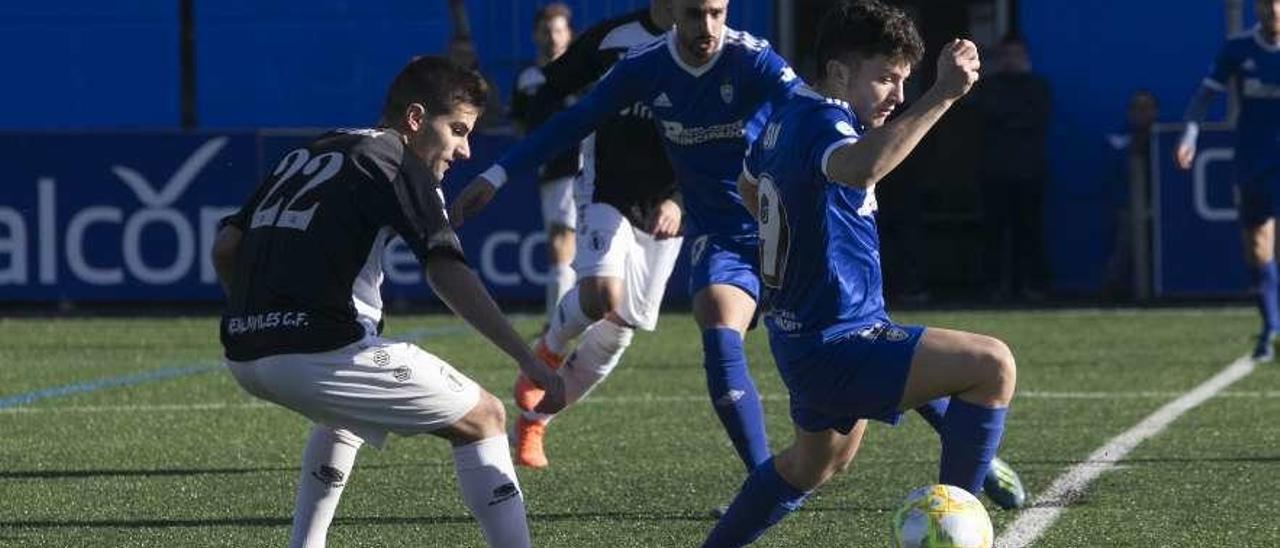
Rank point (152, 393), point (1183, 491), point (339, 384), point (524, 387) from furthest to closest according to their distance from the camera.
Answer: point (152, 393) → point (524, 387) → point (1183, 491) → point (339, 384)

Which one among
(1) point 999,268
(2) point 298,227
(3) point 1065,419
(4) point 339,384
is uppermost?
(2) point 298,227

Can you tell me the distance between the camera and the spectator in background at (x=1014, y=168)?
708 inches

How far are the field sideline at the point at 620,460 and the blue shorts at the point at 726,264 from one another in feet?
2.33

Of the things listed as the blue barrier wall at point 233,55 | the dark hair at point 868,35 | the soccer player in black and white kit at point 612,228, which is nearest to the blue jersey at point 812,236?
the dark hair at point 868,35

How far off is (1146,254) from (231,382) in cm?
812

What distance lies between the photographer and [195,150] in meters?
17.3

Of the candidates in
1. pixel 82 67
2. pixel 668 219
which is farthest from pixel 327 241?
pixel 82 67

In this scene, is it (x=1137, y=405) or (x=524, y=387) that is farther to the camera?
(x=1137, y=405)

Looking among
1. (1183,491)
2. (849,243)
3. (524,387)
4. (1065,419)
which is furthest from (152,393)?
(849,243)

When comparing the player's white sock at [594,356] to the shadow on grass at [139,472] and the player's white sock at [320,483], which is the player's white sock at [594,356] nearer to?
the shadow on grass at [139,472]

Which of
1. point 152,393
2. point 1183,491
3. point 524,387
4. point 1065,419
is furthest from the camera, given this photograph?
point 152,393

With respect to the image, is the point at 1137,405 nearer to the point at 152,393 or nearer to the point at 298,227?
the point at 152,393

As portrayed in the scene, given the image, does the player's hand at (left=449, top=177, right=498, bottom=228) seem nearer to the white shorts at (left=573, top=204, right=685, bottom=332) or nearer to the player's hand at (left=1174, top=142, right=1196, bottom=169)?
the white shorts at (left=573, top=204, right=685, bottom=332)

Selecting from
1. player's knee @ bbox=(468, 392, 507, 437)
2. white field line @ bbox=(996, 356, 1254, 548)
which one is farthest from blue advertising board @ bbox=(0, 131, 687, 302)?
player's knee @ bbox=(468, 392, 507, 437)
